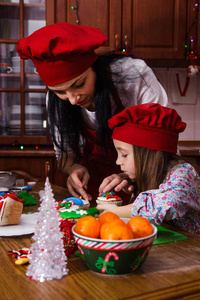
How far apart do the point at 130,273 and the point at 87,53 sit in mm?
950

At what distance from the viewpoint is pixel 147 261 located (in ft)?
2.39

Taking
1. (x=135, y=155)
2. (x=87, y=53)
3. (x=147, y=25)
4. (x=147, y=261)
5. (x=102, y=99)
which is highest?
(x=147, y=25)

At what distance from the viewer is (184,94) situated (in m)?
3.35

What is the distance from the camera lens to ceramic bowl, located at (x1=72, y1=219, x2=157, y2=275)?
0.63 metres

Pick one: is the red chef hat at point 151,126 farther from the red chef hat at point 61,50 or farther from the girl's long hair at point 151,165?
the red chef hat at point 61,50

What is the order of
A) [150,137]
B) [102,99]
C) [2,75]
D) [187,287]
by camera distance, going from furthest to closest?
[2,75] < [102,99] < [150,137] < [187,287]

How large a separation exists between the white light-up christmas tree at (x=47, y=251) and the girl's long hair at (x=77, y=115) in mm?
911

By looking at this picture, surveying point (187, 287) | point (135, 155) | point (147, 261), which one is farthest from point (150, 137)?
point (187, 287)

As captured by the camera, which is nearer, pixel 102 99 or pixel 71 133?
pixel 102 99

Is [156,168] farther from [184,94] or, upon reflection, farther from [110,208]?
[184,94]

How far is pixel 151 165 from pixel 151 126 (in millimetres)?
159

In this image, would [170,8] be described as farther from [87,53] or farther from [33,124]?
[87,53]

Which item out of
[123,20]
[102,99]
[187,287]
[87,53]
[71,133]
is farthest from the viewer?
[123,20]

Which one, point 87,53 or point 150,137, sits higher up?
point 87,53
